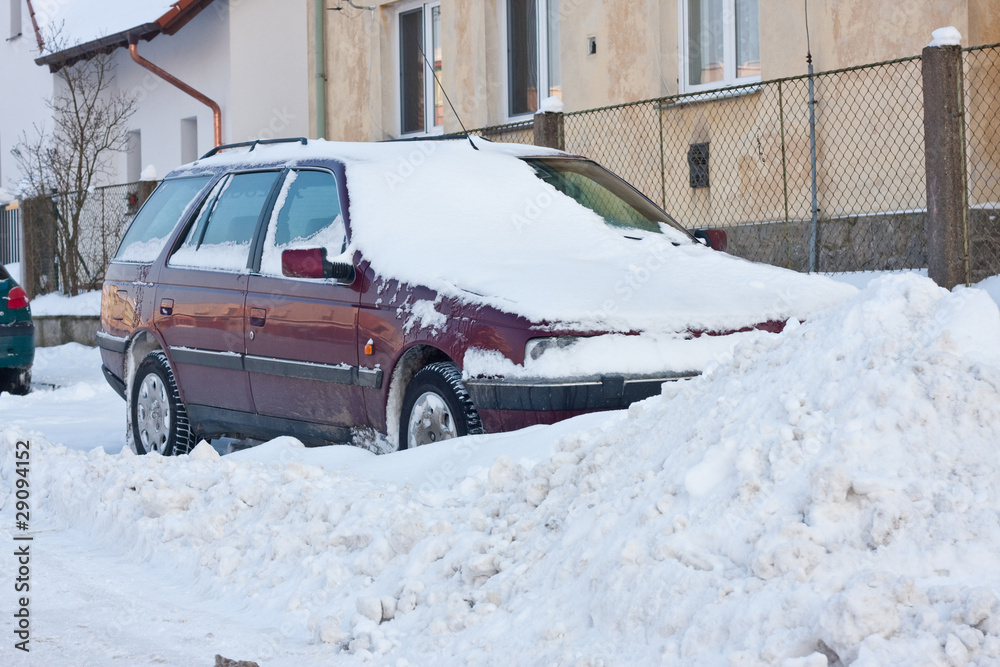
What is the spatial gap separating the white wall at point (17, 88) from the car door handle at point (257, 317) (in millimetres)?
18068

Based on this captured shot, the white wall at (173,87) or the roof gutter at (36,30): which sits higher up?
the roof gutter at (36,30)

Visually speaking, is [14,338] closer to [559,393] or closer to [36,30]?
[559,393]

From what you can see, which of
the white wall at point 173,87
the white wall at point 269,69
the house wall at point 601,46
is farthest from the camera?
the white wall at point 173,87

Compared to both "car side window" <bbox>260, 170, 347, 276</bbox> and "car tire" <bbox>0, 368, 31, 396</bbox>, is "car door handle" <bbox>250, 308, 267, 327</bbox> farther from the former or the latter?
"car tire" <bbox>0, 368, 31, 396</bbox>

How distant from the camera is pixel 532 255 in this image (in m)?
5.55

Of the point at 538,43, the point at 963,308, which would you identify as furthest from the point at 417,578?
the point at 538,43

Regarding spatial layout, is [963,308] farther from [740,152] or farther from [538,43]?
[538,43]

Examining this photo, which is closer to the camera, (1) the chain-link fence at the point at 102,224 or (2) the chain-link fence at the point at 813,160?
(2) the chain-link fence at the point at 813,160

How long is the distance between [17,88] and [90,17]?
3.17 metres

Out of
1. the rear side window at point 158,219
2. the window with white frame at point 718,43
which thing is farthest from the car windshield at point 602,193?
the window with white frame at point 718,43

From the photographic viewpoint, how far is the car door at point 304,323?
223 inches

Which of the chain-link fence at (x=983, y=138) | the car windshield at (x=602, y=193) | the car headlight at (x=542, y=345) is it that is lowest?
the car headlight at (x=542, y=345)

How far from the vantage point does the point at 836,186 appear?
10070mm

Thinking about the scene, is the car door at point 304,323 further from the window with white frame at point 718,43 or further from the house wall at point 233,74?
the house wall at point 233,74
